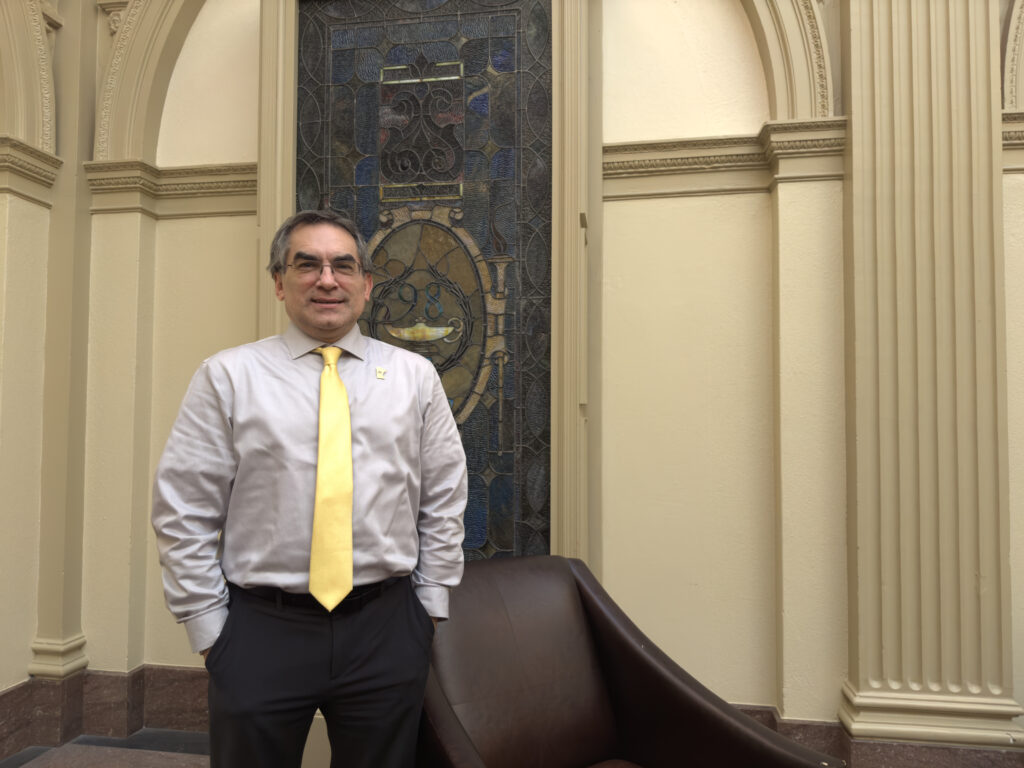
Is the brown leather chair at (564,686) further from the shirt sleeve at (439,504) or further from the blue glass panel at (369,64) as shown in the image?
the blue glass panel at (369,64)

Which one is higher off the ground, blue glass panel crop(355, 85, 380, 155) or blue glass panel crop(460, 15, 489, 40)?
blue glass panel crop(460, 15, 489, 40)

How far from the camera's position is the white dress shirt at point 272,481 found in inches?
60.0

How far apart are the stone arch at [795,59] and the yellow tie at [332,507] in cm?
218

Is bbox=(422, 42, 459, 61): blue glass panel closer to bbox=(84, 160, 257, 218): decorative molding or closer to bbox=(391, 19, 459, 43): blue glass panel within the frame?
bbox=(391, 19, 459, 43): blue glass panel

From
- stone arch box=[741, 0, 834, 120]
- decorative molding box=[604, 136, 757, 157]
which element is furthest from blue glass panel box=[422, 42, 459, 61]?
stone arch box=[741, 0, 834, 120]

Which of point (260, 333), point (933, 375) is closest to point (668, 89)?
point (933, 375)

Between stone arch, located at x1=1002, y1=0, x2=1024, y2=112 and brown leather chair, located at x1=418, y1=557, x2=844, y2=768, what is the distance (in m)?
2.34

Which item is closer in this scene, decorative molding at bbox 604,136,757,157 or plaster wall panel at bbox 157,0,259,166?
decorative molding at bbox 604,136,757,157

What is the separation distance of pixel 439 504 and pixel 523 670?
1.90ft

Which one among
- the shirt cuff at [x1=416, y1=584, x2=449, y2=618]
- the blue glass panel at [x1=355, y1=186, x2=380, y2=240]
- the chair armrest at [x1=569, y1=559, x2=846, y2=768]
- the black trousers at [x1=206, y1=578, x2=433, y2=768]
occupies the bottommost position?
the chair armrest at [x1=569, y1=559, x2=846, y2=768]

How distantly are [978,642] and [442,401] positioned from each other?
213cm

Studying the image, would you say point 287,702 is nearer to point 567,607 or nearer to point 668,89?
point 567,607

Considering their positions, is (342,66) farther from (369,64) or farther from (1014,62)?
(1014,62)

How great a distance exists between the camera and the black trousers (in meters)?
1.50
